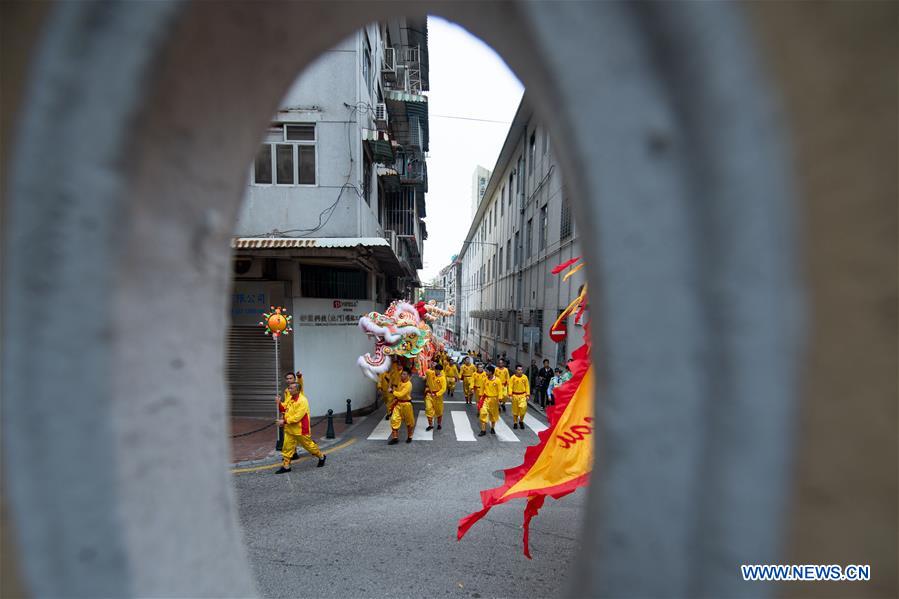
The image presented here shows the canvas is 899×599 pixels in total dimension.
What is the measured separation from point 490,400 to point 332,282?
4.45 meters

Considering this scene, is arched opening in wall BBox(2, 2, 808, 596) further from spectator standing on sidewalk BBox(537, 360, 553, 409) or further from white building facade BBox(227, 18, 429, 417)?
spectator standing on sidewalk BBox(537, 360, 553, 409)

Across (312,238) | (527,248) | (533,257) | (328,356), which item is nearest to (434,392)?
(328,356)

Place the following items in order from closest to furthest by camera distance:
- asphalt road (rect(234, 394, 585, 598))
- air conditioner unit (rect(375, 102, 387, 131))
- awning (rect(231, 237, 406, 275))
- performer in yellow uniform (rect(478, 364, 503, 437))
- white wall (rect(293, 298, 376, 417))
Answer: asphalt road (rect(234, 394, 585, 598))
awning (rect(231, 237, 406, 275))
performer in yellow uniform (rect(478, 364, 503, 437))
white wall (rect(293, 298, 376, 417))
air conditioner unit (rect(375, 102, 387, 131))

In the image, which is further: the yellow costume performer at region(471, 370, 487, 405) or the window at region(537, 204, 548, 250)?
the window at region(537, 204, 548, 250)

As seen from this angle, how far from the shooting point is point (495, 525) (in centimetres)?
440

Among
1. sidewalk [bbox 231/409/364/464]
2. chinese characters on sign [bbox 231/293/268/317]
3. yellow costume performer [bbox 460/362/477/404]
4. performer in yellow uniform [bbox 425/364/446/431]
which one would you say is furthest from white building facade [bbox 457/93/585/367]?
chinese characters on sign [bbox 231/293/268/317]

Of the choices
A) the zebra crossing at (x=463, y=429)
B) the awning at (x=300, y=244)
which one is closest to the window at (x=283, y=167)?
the awning at (x=300, y=244)

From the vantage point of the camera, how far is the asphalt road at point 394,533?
11.1 feet

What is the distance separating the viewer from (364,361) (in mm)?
6539

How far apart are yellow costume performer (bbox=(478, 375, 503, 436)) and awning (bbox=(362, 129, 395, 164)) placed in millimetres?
6035

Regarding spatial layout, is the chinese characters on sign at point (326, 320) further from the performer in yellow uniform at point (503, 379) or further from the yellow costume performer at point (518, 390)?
the yellow costume performer at point (518, 390)

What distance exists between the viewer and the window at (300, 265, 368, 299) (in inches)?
343

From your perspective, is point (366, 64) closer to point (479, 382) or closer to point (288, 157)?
point (288, 157)

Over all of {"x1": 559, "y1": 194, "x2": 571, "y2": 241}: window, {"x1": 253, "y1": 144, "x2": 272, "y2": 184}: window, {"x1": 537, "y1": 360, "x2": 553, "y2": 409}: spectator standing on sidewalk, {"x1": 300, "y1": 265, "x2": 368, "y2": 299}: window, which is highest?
{"x1": 253, "y1": 144, "x2": 272, "y2": 184}: window
